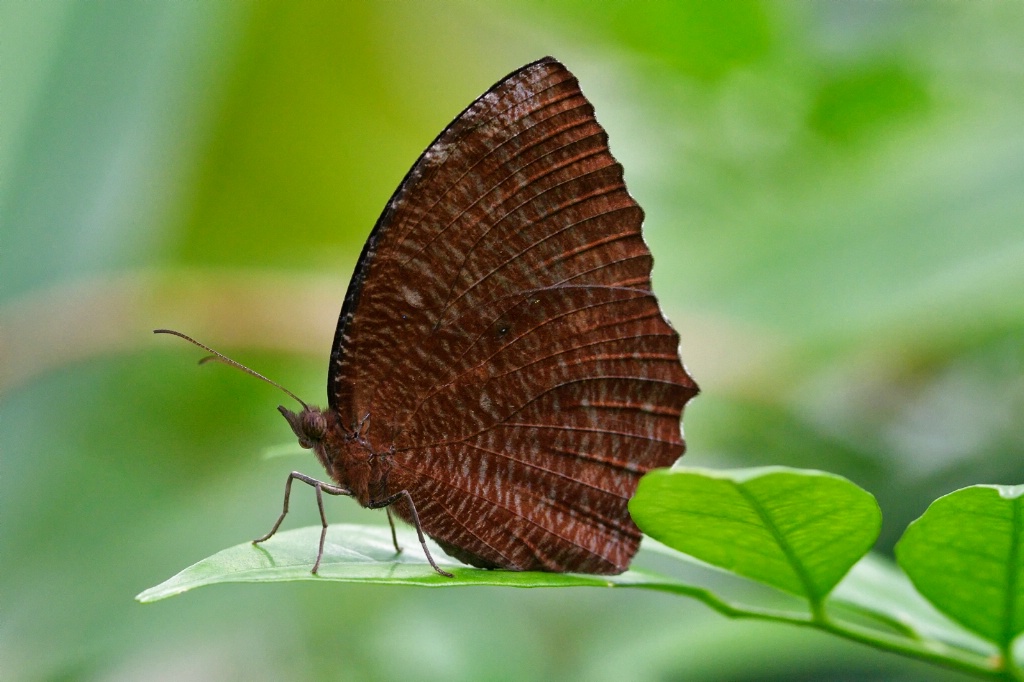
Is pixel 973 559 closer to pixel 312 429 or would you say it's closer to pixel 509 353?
pixel 509 353

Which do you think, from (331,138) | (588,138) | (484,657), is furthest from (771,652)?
(331,138)

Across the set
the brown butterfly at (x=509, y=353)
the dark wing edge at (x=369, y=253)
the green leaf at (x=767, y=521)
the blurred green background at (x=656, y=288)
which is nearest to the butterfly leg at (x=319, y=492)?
the brown butterfly at (x=509, y=353)

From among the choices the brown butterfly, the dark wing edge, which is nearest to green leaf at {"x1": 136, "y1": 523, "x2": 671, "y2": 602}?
the brown butterfly

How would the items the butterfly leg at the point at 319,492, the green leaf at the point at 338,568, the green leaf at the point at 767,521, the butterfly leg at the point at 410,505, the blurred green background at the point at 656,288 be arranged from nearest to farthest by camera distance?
the green leaf at the point at 767,521 < the green leaf at the point at 338,568 < the butterfly leg at the point at 319,492 < the butterfly leg at the point at 410,505 < the blurred green background at the point at 656,288

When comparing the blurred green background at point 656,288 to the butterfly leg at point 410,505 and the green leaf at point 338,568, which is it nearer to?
the butterfly leg at point 410,505

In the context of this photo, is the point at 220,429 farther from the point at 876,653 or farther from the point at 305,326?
the point at 876,653

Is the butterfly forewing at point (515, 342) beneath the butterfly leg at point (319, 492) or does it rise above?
above

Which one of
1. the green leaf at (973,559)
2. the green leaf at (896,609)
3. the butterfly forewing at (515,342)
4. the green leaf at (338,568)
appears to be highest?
the butterfly forewing at (515,342)

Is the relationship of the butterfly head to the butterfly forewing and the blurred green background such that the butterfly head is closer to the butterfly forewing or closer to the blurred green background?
the butterfly forewing
